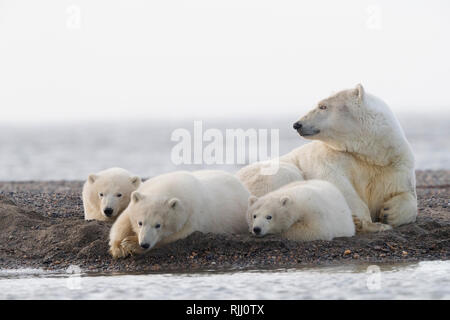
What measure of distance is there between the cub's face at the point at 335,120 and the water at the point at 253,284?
7.68 feet

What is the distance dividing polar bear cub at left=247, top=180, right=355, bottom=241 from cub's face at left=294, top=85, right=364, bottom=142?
102 cm

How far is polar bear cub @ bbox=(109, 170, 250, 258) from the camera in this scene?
779cm

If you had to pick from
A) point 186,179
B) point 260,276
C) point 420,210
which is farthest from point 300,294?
point 420,210

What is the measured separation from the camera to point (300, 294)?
6.57 meters

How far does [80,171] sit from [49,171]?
128 centimetres

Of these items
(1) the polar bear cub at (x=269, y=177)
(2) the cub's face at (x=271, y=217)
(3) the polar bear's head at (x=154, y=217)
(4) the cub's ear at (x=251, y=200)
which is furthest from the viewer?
(1) the polar bear cub at (x=269, y=177)

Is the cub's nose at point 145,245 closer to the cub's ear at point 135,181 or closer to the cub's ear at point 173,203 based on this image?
the cub's ear at point 173,203

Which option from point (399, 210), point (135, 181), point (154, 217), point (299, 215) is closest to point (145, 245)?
point (154, 217)

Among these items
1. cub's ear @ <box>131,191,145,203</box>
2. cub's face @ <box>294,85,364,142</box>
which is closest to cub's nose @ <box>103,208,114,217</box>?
cub's ear @ <box>131,191,145,203</box>

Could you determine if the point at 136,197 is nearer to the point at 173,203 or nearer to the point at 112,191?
the point at 173,203

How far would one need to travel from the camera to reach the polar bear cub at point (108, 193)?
9.24 meters

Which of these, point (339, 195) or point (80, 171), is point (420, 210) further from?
point (80, 171)

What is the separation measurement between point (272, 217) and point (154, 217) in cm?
142

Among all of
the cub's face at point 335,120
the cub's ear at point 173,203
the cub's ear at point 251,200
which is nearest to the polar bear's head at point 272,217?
the cub's ear at point 251,200
